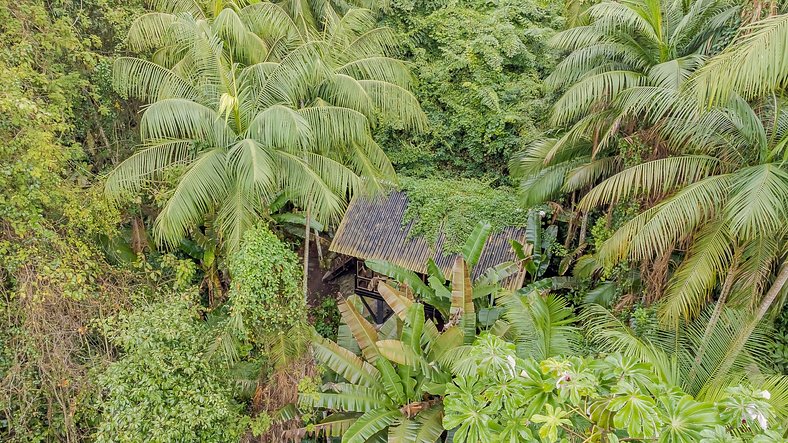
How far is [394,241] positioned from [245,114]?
167 inches

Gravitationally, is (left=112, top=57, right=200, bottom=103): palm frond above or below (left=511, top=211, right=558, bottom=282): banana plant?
above

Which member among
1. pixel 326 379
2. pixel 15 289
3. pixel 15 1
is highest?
pixel 15 1

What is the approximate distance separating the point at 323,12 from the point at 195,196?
6535mm

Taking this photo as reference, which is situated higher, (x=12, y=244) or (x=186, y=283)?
(x=12, y=244)

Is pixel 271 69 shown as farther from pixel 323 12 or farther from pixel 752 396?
pixel 752 396

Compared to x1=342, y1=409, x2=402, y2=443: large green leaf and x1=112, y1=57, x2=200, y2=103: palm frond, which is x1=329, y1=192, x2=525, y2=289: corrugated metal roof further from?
x1=112, y1=57, x2=200, y2=103: palm frond

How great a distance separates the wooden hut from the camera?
9156 millimetres

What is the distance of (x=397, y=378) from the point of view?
21.2ft

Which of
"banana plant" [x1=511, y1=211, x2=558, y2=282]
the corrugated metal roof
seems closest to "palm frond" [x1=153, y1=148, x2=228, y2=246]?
the corrugated metal roof

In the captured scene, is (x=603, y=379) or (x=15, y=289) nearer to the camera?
(x=603, y=379)

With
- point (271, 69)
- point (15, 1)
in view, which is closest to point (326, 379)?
point (271, 69)

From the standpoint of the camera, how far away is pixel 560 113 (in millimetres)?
6836

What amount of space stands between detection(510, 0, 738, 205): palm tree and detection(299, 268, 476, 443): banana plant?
2757 mm

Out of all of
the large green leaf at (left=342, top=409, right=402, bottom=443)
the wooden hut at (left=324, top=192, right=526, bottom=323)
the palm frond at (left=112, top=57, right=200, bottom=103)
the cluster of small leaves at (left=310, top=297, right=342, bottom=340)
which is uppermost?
the palm frond at (left=112, top=57, right=200, bottom=103)
